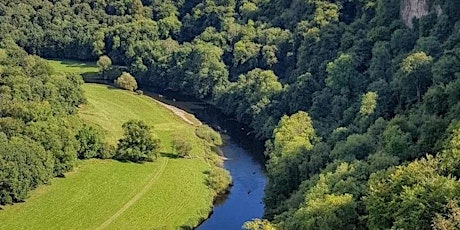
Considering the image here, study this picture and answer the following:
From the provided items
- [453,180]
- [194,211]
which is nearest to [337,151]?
[194,211]

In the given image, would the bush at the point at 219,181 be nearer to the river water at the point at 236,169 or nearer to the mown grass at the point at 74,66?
the river water at the point at 236,169

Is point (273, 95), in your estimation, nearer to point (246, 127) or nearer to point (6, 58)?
point (246, 127)

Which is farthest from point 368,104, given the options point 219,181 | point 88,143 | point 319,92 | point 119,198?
point 88,143

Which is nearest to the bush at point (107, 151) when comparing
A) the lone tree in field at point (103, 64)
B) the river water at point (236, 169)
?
the river water at point (236, 169)

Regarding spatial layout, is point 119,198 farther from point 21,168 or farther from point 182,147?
point 182,147

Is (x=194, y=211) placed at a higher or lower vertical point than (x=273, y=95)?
lower

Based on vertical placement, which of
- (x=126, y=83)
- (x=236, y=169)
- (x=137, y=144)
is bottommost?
(x=236, y=169)
